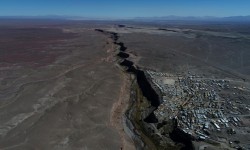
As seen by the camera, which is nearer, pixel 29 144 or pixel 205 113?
pixel 29 144

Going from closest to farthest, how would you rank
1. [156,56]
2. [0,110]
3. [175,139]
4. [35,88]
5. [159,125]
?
1. [175,139]
2. [159,125]
3. [0,110]
4. [35,88]
5. [156,56]

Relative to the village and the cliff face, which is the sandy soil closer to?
the cliff face

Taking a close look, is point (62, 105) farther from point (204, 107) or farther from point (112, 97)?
point (204, 107)

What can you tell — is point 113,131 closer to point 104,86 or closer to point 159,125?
point 159,125

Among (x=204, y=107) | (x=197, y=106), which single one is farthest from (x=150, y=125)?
(x=204, y=107)

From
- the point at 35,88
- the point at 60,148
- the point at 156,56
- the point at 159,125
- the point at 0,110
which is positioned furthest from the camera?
the point at 156,56

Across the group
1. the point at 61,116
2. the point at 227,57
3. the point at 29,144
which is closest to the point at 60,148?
the point at 29,144

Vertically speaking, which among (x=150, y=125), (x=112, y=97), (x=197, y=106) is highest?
(x=197, y=106)
